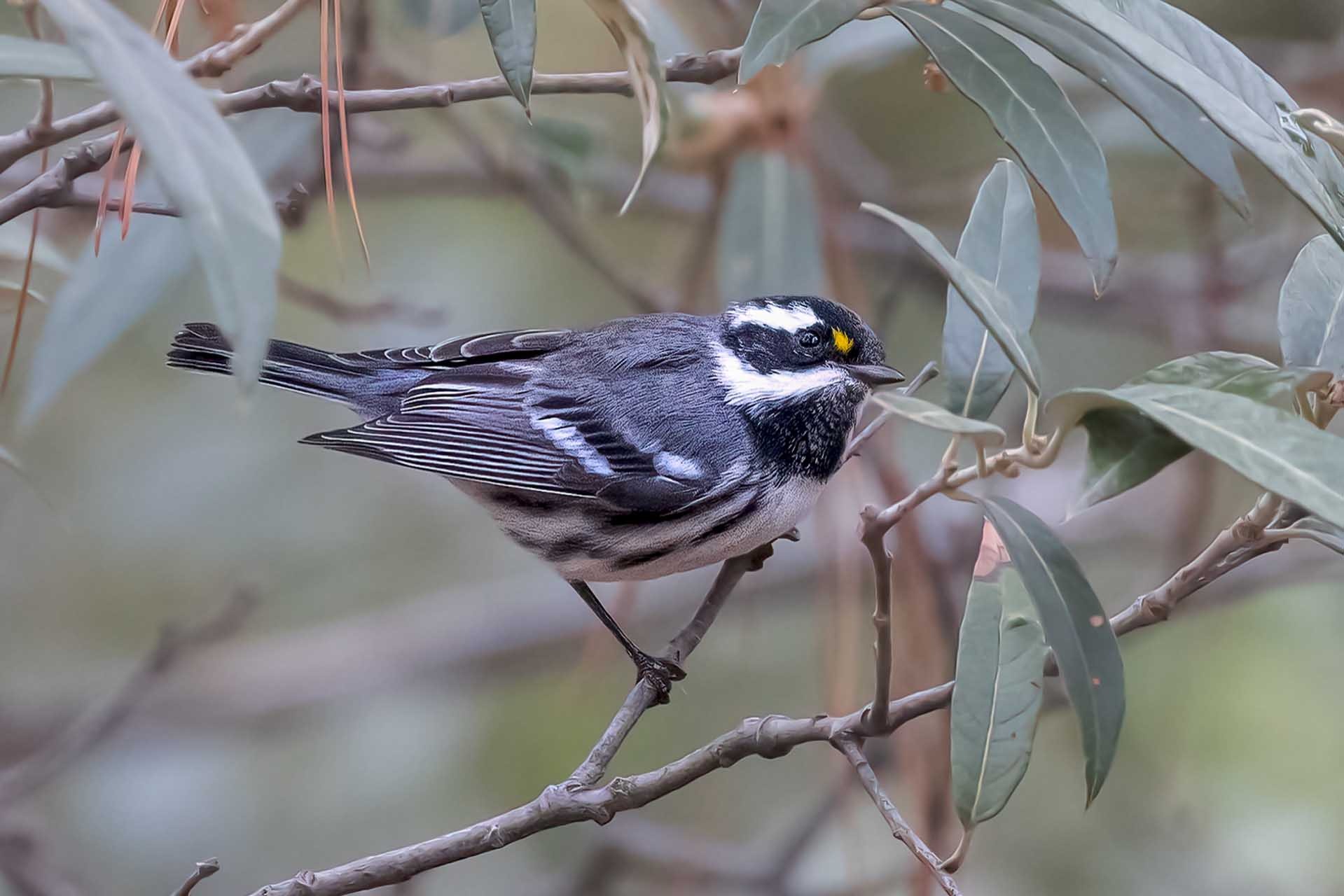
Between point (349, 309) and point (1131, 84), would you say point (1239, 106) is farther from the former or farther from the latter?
point (349, 309)

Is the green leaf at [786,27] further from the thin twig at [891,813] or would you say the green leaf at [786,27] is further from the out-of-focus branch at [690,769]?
the thin twig at [891,813]

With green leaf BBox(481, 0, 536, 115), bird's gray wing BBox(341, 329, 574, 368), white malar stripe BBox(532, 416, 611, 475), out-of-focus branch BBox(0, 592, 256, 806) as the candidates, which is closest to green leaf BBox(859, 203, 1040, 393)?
green leaf BBox(481, 0, 536, 115)

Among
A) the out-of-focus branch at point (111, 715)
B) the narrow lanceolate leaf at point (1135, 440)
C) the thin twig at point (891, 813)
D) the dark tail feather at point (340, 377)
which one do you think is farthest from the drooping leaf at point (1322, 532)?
the out-of-focus branch at point (111, 715)

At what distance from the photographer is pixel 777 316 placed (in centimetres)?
296

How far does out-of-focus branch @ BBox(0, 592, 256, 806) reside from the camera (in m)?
3.03

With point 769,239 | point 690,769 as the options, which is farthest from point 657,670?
point 769,239

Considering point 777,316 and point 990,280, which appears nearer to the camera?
point 990,280

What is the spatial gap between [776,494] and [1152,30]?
131 centimetres

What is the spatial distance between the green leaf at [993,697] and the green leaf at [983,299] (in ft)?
1.31

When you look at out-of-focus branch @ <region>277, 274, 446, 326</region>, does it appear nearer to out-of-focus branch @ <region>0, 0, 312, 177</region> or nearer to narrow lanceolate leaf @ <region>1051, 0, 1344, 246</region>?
out-of-focus branch @ <region>0, 0, 312, 177</region>

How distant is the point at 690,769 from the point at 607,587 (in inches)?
99.6

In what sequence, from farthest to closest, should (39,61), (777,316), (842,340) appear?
1. (777,316)
2. (842,340)
3. (39,61)

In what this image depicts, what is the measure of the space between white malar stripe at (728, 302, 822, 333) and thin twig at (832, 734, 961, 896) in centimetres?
128

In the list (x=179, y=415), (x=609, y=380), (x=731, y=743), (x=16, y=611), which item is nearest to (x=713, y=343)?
(x=609, y=380)
